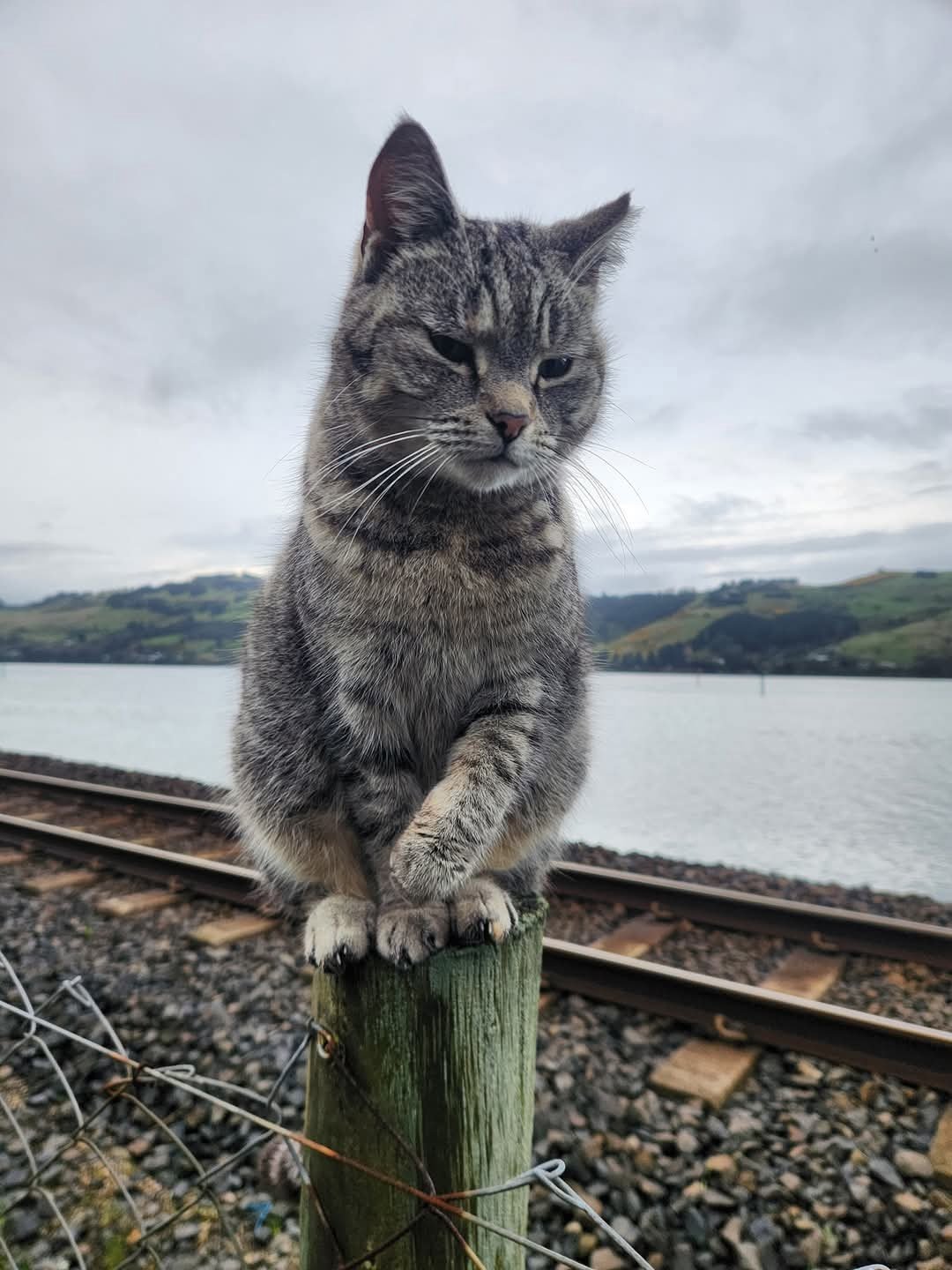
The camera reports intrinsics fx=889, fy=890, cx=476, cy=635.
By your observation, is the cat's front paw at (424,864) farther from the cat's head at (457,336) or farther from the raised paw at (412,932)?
the cat's head at (457,336)

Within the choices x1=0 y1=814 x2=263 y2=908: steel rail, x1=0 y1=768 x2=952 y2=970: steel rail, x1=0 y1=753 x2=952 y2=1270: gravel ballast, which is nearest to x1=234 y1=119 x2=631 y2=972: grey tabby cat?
x1=0 y1=753 x2=952 y2=1270: gravel ballast

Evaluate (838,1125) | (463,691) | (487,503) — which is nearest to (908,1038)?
(838,1125)

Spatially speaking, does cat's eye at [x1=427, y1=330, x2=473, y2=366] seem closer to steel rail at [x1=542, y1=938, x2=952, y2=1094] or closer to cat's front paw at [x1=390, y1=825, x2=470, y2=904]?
cat's front paw at [x1=390, y1=825, x2=470, y2=904]

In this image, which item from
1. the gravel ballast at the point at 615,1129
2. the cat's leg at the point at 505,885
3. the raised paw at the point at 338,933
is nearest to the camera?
the raised paw at the point at 338,933

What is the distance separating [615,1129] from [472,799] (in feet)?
5.05

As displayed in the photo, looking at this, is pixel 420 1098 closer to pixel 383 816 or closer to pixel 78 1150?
pixel 383 816

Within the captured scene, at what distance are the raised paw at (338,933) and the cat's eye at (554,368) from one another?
3.96 ft

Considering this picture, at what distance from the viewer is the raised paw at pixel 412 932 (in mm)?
1480

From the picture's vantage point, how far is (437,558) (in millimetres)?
1922

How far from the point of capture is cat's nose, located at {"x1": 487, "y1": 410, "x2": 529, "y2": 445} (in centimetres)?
178

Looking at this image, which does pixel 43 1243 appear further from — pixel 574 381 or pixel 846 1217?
pixel 574 381

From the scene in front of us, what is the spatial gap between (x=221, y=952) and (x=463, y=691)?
2.61 metres

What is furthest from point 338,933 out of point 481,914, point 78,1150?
point 78,1150

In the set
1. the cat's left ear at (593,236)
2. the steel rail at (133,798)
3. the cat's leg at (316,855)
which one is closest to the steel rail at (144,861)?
the steel rail at (133,798)
